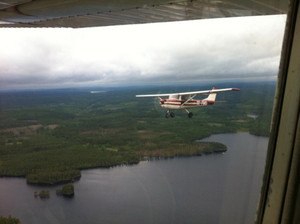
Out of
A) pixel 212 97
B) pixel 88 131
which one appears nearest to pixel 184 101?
pixel 212 97

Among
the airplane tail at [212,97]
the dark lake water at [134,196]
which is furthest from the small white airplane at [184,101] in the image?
the dark lake water at [134,196]

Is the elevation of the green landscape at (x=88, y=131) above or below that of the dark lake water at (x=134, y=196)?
above

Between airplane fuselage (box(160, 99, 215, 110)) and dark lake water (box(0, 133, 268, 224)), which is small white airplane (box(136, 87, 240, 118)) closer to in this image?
airplane fuselage (box(160, 99, 215, 110))

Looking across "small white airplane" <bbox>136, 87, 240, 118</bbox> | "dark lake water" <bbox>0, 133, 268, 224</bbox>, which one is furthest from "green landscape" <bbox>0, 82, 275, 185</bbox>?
"dark lake water" <bbox>0, 133, 268, 224</bbox>

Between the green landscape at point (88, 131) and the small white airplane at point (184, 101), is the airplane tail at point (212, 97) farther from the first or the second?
the green landscape at point (88, 131)

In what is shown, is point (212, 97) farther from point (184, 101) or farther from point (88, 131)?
point (88, 131)

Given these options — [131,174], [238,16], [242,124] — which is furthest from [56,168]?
[238,16]
